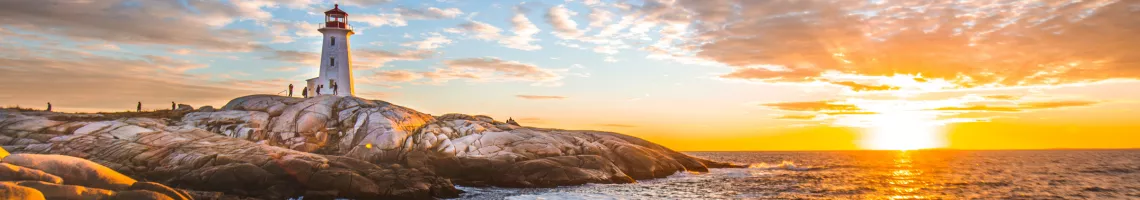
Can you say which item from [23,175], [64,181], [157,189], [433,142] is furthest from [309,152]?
[157,189]

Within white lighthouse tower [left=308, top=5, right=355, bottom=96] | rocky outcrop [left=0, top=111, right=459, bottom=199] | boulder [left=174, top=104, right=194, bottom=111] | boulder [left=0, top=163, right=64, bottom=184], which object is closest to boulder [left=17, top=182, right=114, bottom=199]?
boulder [left=0, top=163, right=64, bottom=184]

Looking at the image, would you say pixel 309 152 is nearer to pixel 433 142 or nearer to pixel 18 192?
pixel 433 142

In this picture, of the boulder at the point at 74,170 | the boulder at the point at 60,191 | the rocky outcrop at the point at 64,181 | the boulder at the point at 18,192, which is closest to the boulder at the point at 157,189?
the rocky outcrop at the point at 64,181

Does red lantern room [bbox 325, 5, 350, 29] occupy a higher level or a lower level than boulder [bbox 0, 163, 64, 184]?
higher

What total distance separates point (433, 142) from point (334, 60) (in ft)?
64.3

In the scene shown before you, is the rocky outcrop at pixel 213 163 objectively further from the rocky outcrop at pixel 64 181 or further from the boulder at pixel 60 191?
the boulder at pixel 60 191

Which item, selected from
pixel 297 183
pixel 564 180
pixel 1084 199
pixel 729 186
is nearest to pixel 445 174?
Answer: pixel 564 180

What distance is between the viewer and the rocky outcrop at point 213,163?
102 feet

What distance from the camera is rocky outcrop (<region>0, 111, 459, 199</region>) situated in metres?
31.0

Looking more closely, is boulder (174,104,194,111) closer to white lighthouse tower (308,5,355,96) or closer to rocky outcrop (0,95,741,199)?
rocky outcrop (0,95,741,199)

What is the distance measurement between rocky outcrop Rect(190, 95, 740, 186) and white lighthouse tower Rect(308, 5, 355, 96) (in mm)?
7941

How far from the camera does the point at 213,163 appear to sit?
33562 mm

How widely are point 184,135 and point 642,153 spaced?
99.9 ft

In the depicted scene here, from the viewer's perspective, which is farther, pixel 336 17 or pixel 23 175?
pixel 336 17
